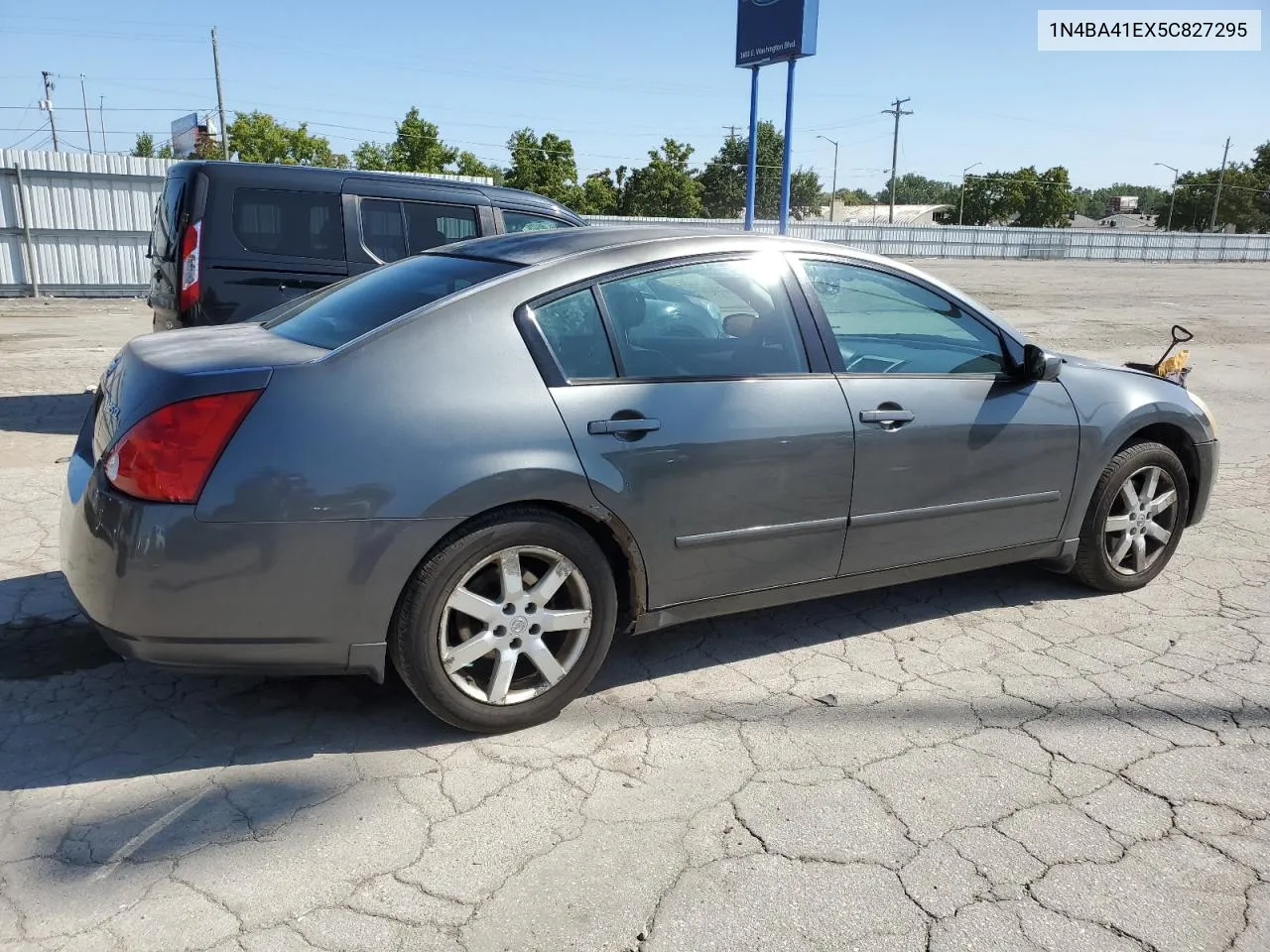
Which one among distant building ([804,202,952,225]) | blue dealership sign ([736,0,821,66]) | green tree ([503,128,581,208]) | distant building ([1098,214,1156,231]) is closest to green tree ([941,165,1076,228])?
distant building ([804,202,952,225])

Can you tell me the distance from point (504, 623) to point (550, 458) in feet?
1.74

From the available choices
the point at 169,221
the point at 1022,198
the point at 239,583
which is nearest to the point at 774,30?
the point at 169,221

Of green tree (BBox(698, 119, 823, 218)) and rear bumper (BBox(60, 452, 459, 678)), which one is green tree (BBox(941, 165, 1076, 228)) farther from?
rear bumper (BBox(60, 452, 459, 678))

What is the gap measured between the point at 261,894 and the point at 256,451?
1.13 m

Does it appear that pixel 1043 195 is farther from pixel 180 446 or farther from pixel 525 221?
pixel 180 446

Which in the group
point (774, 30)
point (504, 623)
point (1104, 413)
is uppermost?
point (774, 30)

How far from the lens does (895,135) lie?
83000 mm

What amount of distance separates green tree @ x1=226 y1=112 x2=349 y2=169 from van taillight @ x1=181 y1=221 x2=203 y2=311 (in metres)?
55.0

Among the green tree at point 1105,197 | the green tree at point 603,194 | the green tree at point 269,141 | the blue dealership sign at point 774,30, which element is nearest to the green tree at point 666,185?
the green tree at point 603,194

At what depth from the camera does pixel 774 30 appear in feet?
58.6

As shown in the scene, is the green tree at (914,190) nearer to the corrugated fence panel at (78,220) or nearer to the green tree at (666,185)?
the green tree at (666,185)

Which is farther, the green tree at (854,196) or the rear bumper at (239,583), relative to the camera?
the green tree at (854,196)

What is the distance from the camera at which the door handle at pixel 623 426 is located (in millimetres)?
3135

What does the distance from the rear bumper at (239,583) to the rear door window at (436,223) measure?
496cm
